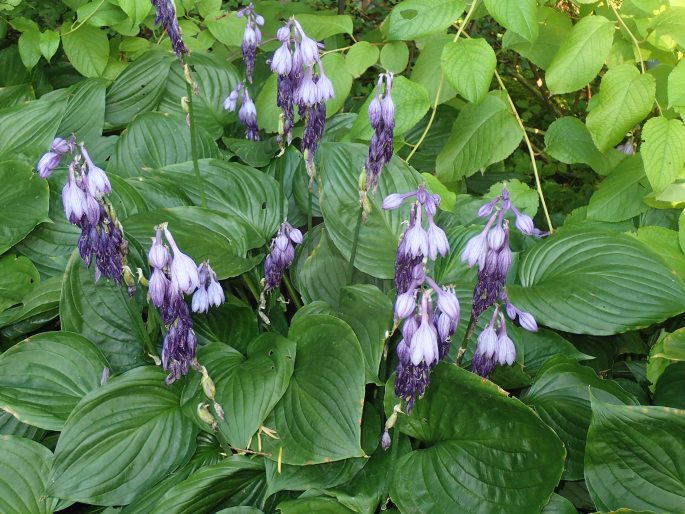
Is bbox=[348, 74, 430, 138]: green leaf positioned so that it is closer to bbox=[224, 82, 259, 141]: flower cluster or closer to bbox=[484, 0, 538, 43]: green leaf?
bbox=[484, 0, 538, 43]: green leaf

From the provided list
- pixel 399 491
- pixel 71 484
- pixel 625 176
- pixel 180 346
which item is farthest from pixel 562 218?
pixel 71 484

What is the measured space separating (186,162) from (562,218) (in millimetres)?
1915

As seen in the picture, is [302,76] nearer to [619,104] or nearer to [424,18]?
[424,18]

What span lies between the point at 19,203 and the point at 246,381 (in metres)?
1.35

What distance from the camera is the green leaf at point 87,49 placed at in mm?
3531

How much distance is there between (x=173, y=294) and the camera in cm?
178

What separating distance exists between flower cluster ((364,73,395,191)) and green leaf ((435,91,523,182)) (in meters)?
1.15

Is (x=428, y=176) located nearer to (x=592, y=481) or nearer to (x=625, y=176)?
A: (x=625, y=176)

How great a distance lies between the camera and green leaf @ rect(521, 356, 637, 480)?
2119 mm

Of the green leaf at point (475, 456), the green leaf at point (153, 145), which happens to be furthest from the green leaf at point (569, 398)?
the green leaf at point (153, 145)

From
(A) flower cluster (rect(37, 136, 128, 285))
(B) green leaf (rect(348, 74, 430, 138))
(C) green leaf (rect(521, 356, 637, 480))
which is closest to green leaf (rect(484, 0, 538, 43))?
(B) green leaf (rect(348, 74, 430, 138))

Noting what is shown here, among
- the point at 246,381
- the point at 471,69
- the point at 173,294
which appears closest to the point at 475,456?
the point at 246,381

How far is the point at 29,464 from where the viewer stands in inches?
83.5

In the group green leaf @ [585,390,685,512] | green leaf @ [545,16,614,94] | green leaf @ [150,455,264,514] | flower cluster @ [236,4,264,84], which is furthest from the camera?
green leaf @ [545,16,614,94]
